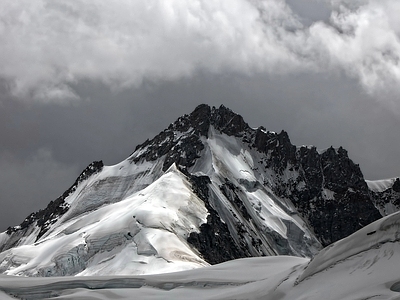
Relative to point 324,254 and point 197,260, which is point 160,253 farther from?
point 324,254

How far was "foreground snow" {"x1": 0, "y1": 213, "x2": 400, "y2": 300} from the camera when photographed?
18.1 metres

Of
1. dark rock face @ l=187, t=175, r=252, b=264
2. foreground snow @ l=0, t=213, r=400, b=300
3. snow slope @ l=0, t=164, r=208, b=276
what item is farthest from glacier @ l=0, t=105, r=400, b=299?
dark rock face @ l=187, t=175, r=252, b=264

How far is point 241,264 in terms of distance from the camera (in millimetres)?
26453

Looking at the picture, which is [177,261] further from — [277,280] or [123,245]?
[277,280]

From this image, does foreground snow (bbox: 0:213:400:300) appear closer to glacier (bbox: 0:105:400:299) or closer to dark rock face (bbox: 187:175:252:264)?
glacier (bbox: 0:105:400:299)

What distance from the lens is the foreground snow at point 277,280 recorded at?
18109 millimetres

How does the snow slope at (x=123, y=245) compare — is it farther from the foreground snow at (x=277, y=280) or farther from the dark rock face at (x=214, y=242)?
the foreground snow at (x=277, y=280)

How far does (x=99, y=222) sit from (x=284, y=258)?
11062 centimetres

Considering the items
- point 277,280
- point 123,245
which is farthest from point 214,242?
point 277,280

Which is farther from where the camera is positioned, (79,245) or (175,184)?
(175,184)

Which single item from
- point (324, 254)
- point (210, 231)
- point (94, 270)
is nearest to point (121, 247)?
point (94, 270)

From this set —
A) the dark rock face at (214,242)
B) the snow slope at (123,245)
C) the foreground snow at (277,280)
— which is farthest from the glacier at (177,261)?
the dark rock face at (214,242)

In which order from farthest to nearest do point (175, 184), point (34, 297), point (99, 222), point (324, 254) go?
point (175, 184), point (99, 222), point (34, 297), point (324, 254)

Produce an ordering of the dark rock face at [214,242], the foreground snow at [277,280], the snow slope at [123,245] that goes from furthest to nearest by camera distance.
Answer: the dark rock face at [214,242] < the snow slope at [123,245] < the foreground snow at [277,280]
